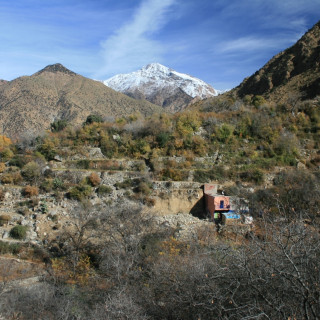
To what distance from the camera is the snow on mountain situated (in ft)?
329

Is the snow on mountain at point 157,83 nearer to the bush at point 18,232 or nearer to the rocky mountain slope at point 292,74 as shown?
the rocky mountain slope at point 292,74

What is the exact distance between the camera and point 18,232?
15.1 metres

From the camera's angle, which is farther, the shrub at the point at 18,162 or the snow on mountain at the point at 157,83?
the snow on mountain at the point at 157,83

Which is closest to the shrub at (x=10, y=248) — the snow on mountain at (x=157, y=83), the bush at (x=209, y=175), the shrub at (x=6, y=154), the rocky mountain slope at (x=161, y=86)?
the shrub at (x=6, y=154)

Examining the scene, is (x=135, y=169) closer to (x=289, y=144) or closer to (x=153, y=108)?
(x=289, y=144)

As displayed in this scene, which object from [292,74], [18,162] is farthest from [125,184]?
[292,74]

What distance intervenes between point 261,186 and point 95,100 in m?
47.3

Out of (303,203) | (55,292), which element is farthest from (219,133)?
(55,292)


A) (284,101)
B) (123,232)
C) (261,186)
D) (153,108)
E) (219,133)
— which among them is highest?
(153,108)

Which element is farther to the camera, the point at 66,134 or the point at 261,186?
the point at 66,134

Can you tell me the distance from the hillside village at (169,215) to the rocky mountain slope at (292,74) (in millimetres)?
383

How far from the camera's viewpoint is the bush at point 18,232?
15055mm

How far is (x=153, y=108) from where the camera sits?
63031 mm

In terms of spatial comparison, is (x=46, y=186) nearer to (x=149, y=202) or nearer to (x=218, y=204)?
(x=149, y=202)
